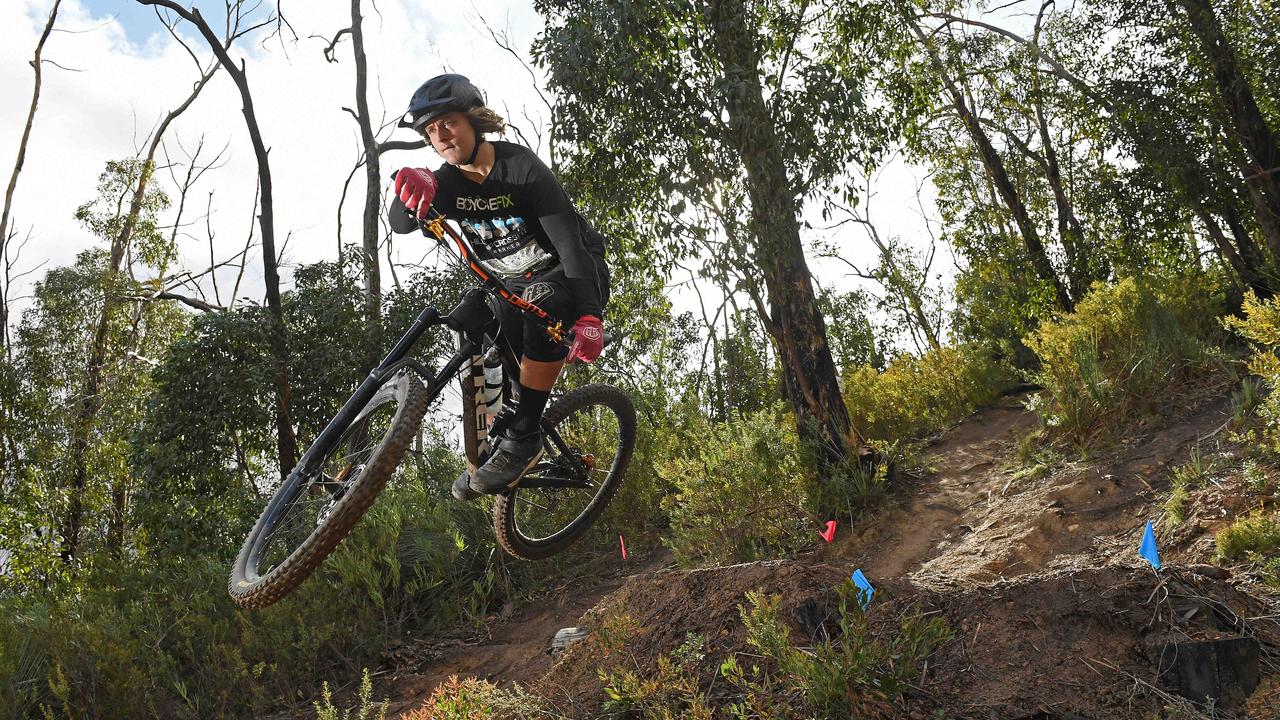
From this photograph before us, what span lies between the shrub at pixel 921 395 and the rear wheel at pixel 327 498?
27.1 ft

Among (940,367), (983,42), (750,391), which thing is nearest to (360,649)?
(940,367)

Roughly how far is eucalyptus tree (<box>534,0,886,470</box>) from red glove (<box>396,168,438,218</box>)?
4.72m

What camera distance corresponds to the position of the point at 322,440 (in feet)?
13.6

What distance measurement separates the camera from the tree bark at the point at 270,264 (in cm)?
1279

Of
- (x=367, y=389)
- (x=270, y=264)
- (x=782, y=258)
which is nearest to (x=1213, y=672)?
(x=367, y=389)

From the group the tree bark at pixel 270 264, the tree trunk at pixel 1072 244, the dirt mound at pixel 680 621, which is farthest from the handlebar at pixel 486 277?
the tree trunk at pixel 1072 244

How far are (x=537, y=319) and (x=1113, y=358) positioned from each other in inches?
281

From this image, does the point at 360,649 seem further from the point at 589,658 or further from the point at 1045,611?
the point at 1045,611

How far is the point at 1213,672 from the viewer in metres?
3.56

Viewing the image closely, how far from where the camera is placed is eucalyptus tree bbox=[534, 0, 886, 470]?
8250mm

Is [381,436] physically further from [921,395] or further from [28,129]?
[28,129]

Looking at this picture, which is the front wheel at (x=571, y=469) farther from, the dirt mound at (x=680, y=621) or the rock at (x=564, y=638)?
the dirt mound at (x=680, y=621)

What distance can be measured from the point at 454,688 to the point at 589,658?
715 mm

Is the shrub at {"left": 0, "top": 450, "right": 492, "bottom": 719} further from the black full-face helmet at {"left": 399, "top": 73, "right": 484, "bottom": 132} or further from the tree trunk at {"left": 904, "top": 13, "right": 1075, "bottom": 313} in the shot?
the tree trunk at {"left": 904, "top": 13, "right": 1075, "bottom": 313}
